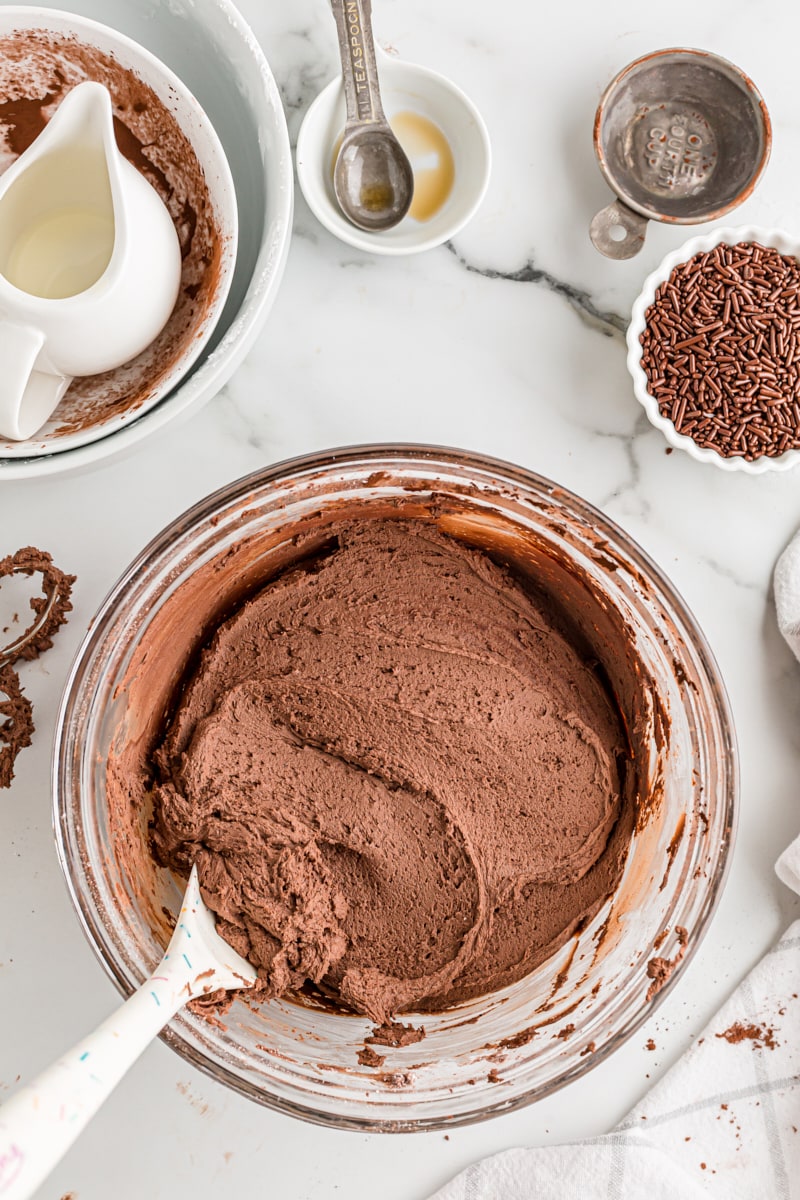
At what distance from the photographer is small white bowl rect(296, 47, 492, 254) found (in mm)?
1518

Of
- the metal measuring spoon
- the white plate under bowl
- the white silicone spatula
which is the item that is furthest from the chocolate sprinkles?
the white silicone spatula

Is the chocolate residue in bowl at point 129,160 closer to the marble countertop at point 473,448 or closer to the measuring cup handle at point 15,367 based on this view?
the measuring cup handle at point 15,367

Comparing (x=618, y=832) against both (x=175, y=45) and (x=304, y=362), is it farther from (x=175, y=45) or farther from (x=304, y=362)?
(x=175, y=45)

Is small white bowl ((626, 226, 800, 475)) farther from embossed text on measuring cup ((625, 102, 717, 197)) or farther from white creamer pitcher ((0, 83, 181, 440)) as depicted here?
white creamer pitcher ((0, 83, 181, 440))

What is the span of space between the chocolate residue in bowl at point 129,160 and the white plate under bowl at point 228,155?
45 mm

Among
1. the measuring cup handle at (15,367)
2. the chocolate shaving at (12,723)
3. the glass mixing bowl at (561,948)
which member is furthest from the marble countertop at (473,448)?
the measuring cup handle at (15,367)

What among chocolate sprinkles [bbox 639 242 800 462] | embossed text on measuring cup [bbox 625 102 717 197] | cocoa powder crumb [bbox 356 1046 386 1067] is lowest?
cocoa powder crumb [bbox 356 1046 386 1067]

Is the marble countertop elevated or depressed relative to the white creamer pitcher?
depressed

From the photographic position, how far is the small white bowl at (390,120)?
152 cm

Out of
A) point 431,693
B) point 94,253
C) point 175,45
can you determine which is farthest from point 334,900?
point 175,45

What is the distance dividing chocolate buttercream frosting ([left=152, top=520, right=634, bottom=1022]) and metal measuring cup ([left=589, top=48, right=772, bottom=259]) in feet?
2.26

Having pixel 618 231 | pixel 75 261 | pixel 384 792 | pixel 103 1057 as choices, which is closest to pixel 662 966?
pixel 384 792

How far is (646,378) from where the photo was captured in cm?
154

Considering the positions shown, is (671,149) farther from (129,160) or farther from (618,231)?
(129,160)
